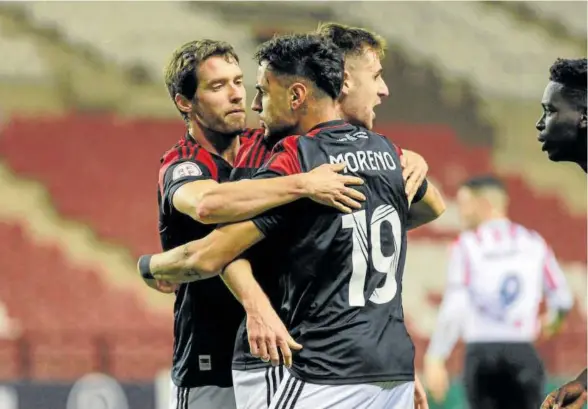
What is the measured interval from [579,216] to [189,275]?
13086mm

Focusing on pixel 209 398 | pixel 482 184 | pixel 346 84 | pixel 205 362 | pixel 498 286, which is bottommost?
pixel 209 398

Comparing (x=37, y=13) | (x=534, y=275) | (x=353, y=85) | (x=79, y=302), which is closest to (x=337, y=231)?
(x=353, y=85)

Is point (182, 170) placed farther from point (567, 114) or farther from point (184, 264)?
point (567, 114)

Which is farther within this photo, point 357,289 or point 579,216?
point 579,216

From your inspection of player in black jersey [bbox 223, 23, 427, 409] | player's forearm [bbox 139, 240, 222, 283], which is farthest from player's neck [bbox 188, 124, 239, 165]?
player's forearm [bbox 139, 240, 222, 283]

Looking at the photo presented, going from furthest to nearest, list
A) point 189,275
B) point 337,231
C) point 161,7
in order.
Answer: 1. point 161,7
2. point 189,275
3. point 337,231

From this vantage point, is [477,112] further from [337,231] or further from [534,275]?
[337,231]

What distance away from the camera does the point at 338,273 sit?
3.13 m

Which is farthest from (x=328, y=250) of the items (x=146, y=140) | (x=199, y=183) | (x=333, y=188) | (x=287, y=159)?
(x=146, y=140)

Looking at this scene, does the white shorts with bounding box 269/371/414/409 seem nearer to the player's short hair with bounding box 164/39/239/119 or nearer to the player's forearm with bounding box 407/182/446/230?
the player's forearm with bounding box 407/182/446/230

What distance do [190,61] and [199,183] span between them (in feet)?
2.06

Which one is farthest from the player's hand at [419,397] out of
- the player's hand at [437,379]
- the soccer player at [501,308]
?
the soccer player at [501,308]

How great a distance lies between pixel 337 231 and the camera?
3.14 meters

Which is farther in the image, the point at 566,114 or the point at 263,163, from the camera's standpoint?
the point at 263,163
